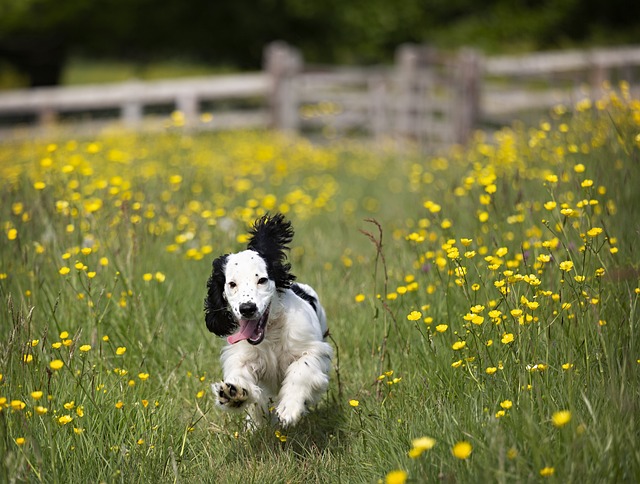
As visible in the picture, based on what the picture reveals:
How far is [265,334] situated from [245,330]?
26cm

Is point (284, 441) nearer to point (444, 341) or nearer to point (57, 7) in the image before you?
point (444, 341)

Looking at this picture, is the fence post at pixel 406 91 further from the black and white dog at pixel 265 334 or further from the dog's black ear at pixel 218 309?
the dog's black ear at pixel 218 309

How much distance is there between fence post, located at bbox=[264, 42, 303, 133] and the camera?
15.4m

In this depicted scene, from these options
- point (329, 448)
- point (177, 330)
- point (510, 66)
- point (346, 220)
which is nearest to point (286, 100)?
point (510, 66)

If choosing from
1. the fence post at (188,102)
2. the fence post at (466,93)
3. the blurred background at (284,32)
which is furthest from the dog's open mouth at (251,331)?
the blurred background at (284,32)

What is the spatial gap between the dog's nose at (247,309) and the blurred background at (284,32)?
2143 centimetres

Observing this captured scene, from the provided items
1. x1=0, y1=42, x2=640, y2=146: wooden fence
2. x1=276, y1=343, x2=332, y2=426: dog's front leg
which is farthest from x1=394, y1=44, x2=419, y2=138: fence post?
x1=276, y1=343, x2=332, y2=426: dog's front leg

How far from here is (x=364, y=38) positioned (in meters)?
28.2

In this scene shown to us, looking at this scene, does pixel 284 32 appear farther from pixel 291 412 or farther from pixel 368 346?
pixel 291 412

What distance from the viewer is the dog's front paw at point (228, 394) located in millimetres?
3205

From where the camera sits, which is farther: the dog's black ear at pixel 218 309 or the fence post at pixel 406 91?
the fence post at pixel 406 91

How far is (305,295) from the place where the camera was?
12.6ft

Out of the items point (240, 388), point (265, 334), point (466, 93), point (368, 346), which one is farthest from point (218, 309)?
point (466, 93)

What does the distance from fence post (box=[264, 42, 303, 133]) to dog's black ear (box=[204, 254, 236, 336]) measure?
11942 mm
